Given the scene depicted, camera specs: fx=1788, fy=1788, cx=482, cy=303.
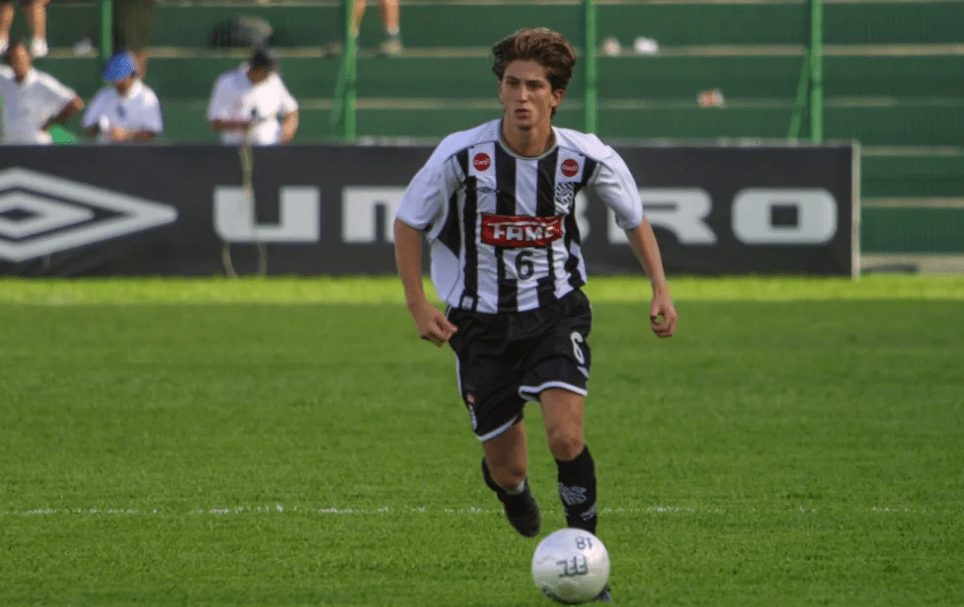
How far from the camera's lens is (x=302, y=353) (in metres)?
11.7

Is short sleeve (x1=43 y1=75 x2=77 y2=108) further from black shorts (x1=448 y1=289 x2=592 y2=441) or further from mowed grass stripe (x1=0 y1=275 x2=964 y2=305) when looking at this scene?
black shorts (x1=448 y1=289 x2=592 y2=441)

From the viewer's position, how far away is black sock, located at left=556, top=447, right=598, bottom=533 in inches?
209

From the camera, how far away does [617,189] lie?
557 centimetres

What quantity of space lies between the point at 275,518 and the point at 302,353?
532 centimetres

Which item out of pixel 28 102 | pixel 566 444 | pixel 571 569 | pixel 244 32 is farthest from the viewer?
pixel 244 32

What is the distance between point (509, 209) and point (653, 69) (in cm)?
1503

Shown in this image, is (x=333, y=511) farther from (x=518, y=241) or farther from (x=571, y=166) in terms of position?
(x=571, y=166)

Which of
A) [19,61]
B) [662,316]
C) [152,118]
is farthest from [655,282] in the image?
[19,61]

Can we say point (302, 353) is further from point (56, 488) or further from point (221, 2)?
point (221, 2)

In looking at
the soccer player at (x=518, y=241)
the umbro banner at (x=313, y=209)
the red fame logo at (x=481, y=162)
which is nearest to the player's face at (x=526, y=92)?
the soccer player at (x=518, y=241)

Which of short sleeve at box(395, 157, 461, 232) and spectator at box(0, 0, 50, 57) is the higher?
spectator at box(0, 0, 50, 57)

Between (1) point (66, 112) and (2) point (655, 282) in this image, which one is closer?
(2) point (655, 282)

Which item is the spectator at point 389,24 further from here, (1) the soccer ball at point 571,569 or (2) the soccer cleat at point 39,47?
(1) the soccer ball at point 571,569

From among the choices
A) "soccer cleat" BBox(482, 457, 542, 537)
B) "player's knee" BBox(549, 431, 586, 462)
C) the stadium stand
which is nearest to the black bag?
the stadium stand
